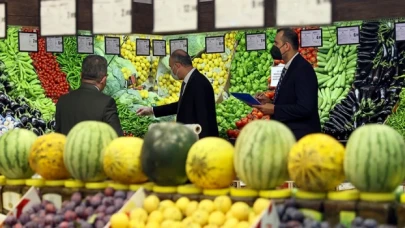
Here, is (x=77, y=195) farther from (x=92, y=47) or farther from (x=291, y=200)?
(x=92, y=47)

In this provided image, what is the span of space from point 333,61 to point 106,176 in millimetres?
4192

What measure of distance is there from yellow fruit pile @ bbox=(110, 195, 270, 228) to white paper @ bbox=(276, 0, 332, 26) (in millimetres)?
1865

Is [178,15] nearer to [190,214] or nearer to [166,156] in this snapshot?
[166,156]

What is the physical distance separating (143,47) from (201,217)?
5.52 m

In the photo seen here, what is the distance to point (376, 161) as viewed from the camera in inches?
124

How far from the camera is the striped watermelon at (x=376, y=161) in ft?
10.3

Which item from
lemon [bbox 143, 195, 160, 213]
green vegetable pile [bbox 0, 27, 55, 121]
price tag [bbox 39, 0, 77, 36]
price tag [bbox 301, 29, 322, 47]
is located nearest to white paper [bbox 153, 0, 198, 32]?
price tag [bbox 39, 0, 77, 36]

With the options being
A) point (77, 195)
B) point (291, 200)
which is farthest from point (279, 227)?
point (77, 195)

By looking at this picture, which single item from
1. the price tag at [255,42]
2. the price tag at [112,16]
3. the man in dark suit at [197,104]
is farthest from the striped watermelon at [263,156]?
the price tag at [255,42]

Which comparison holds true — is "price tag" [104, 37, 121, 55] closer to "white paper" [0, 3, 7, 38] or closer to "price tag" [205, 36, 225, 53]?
"price tag" [205, 36, 225, 53]

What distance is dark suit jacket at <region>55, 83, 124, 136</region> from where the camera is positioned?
5.19 meters

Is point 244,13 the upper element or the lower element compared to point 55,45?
upper

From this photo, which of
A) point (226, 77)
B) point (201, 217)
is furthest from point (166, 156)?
point (226, 77)

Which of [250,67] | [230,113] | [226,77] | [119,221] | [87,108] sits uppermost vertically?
[250,67]
